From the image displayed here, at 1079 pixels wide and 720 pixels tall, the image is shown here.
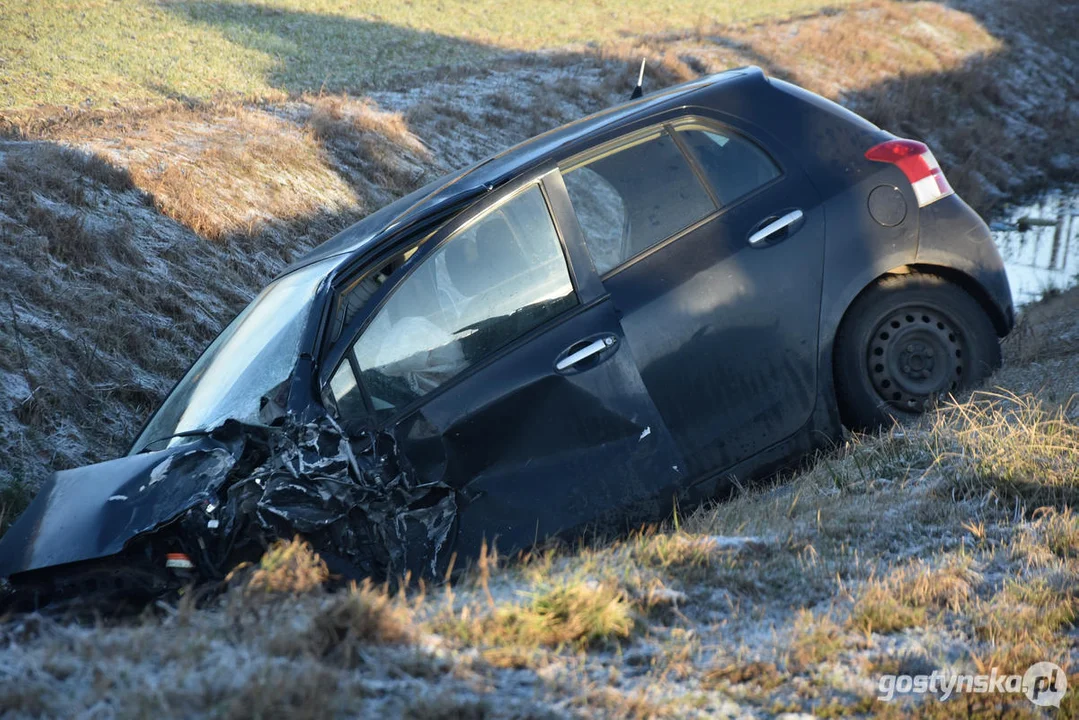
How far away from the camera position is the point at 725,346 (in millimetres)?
4379

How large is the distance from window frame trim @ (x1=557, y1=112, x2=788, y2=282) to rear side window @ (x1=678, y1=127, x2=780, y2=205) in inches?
0.5

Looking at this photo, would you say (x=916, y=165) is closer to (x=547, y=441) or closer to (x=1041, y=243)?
(x=547, y=441)

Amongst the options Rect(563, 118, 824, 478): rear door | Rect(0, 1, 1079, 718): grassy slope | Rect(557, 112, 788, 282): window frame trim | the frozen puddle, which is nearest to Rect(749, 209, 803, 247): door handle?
Rect(563, 118, 824, 478): rear door

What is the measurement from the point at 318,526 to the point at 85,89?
14820mm

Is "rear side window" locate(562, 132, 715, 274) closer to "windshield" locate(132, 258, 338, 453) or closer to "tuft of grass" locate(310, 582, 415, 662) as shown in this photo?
"windshield" locate(132, 258, 338, 453)

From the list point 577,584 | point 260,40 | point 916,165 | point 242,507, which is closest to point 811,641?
point 577,584

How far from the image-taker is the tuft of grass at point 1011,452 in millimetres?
3906

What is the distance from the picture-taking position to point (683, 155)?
4621 millimetres

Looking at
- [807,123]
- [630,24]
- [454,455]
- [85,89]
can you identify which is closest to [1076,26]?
[630,24]

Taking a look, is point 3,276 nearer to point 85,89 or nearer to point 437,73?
point 85,89

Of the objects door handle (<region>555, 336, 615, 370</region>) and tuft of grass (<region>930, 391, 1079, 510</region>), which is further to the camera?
door handle (<region>555, 336, 615, 370</region>)

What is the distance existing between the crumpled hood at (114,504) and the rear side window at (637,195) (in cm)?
170

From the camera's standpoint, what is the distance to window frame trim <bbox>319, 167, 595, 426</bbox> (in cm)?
400

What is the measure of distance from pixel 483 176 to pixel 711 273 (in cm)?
105
